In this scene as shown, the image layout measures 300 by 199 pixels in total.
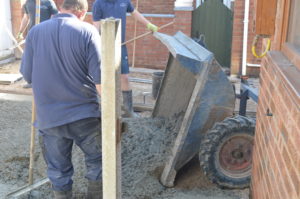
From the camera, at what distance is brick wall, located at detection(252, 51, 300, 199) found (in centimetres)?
187

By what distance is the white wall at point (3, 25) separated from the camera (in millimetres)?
10742

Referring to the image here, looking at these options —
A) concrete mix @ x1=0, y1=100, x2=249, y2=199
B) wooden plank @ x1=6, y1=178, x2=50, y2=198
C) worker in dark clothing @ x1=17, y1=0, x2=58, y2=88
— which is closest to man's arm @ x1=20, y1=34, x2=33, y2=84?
wooden plank @ x1=6, y1=178, x2=50, y2=198

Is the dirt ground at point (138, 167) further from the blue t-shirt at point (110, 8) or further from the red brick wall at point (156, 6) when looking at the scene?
the red brick wall at point (156, 6)

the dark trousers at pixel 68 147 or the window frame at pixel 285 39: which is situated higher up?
the window frame at pixel 285 39

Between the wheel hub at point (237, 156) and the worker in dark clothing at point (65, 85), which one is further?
the wheel hub at point (237, 156)

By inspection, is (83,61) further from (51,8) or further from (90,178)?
(51,8)

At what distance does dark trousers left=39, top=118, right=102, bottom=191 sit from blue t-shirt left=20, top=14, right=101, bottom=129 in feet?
0.33

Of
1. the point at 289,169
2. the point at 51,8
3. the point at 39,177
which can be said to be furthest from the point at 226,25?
the point at 289,169

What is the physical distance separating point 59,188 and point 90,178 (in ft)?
0.96

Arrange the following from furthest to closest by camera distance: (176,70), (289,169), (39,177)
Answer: (176,70) < (39,177) < (289,169)

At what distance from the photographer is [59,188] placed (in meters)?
3.64

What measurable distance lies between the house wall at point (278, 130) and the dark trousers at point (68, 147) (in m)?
1.40

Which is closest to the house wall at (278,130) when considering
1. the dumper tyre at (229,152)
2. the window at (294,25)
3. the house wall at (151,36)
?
the window at (294,25)

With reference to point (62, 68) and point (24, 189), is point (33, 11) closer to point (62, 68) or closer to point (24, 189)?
point (24, 189)
